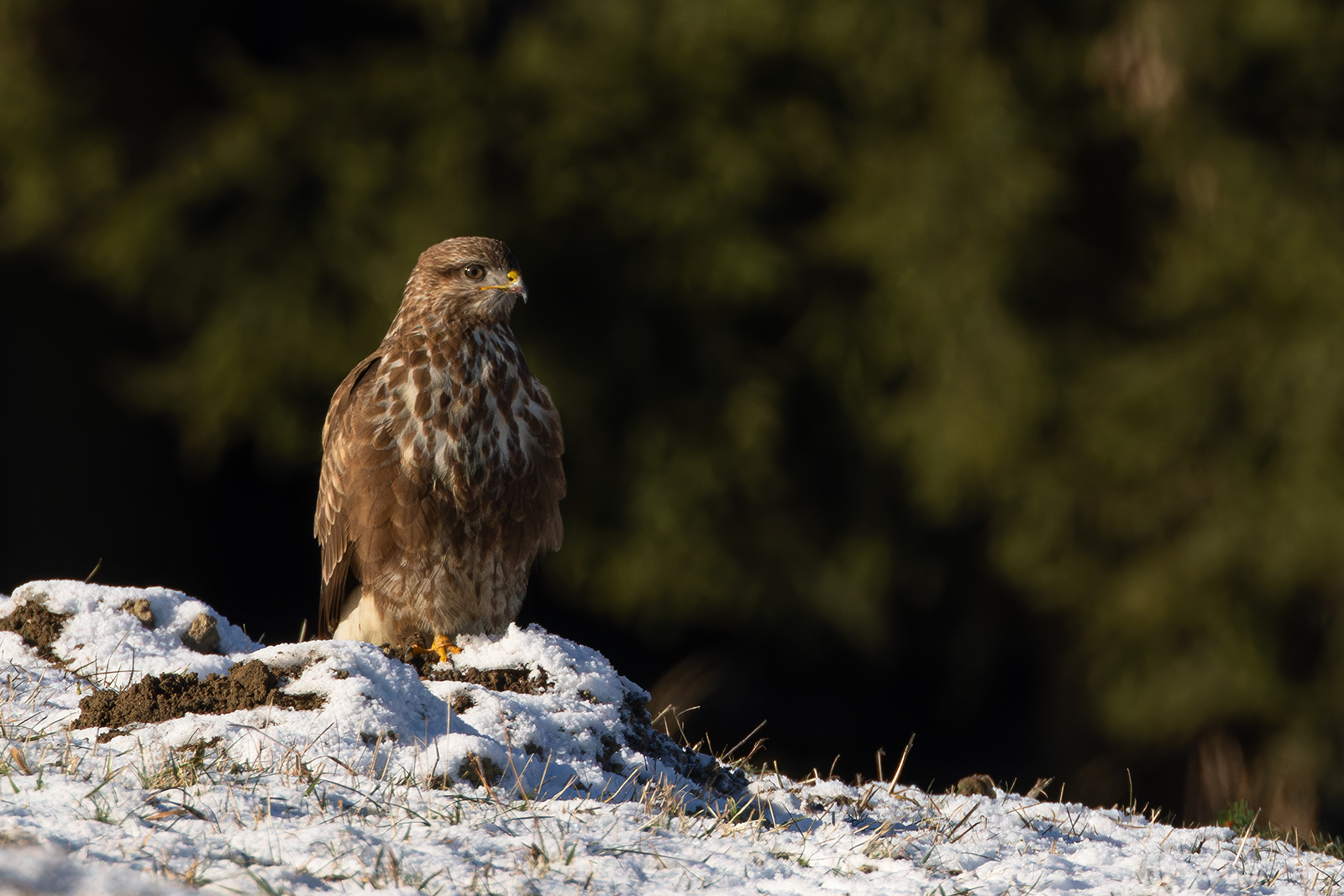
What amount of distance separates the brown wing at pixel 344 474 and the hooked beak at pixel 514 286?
53 centimetres

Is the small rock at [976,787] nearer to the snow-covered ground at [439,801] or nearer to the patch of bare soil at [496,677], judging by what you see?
the snow-covered ground at [439,801]

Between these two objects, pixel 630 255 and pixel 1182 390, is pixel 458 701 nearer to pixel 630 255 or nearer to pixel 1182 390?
pixel 630 255

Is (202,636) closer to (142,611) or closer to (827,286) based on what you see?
(142,611)

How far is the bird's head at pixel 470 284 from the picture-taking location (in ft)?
17.0

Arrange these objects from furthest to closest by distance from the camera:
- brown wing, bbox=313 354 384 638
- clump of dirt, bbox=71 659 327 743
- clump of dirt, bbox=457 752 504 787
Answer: brown wing, bbox=313 354 384 638
clump of dirt, bbox=71 659 327 743
clump of dirt, bbox=457 752 504 787

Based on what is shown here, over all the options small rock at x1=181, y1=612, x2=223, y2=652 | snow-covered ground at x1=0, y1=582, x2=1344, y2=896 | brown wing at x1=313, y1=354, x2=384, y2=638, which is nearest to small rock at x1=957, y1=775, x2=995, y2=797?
snow-covered ground at x1=0, y1=582, x2=1344, y2=896

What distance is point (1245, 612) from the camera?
927 cm

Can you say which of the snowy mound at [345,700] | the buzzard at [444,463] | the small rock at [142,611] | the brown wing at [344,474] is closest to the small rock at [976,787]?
the snowy mound at [345,700]

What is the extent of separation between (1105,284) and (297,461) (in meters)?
5.73

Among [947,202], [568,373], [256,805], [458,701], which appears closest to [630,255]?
[568,373]

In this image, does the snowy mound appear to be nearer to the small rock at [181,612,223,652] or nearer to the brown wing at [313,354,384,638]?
the small rock at [181,612,223,652]

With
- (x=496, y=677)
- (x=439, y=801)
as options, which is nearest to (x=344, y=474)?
(x=496, y=677)

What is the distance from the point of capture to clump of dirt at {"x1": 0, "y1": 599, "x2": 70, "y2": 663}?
14.6 ft

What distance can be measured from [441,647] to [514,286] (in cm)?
134
